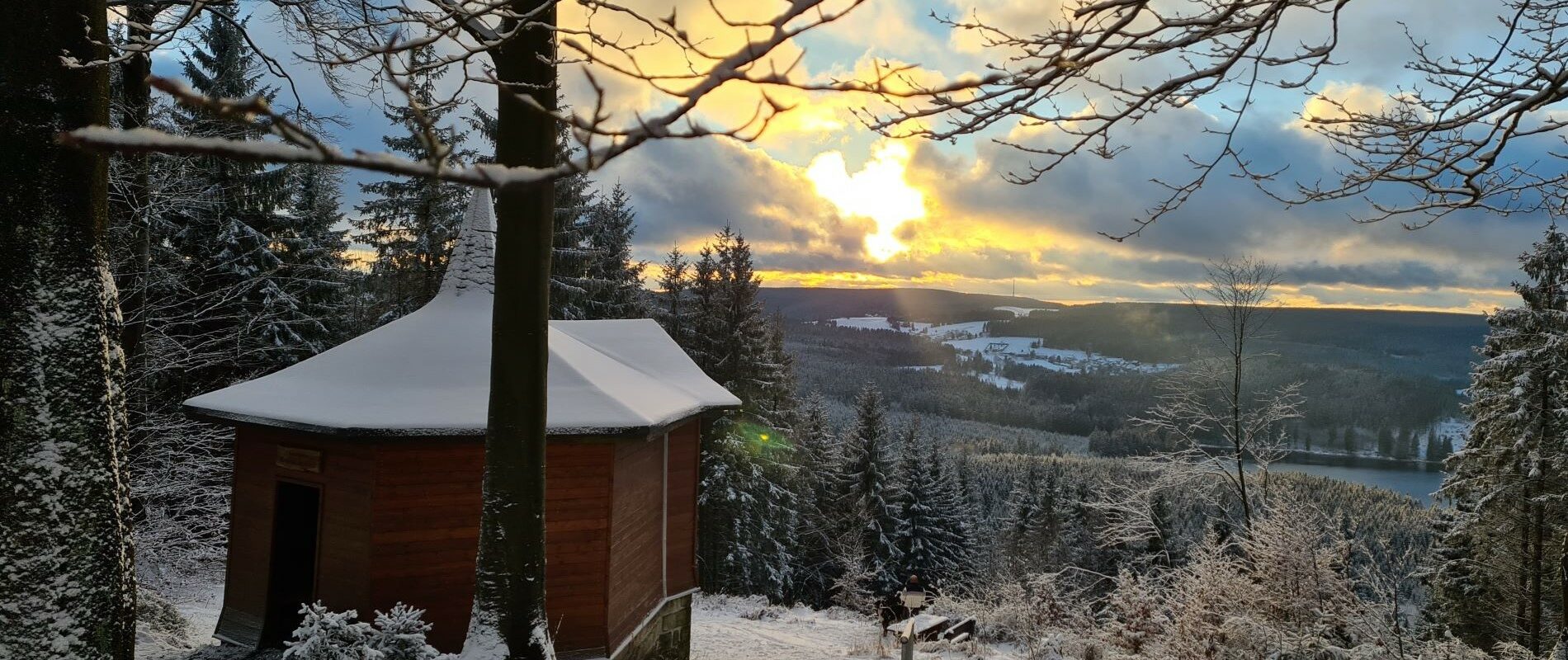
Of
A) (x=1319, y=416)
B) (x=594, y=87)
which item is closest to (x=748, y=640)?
(x=594, y=87)

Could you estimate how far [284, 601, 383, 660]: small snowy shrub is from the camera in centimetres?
543

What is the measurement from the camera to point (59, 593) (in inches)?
135

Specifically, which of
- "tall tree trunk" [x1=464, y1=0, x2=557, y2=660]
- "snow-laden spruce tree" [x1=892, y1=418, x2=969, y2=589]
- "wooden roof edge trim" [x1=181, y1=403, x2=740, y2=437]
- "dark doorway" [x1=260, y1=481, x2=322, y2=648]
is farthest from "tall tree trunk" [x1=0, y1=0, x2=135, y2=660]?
"snow-laden spruce tree" [x1=892, y1=418, x2=969, y2=589]

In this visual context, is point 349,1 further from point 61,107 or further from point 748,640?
point 748,640

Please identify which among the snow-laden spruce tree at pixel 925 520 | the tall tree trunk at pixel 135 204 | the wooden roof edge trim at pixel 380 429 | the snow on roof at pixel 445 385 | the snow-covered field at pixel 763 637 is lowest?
the snow-laden spruce tree at pixel 925 520

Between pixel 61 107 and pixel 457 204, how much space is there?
17.5 metres

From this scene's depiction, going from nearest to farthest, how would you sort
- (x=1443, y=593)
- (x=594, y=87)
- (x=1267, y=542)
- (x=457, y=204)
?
1. (x=594, y=87)
2. (x=1267, y=542)
3. (x=1443, y=593)
4. (x=457, y=204)

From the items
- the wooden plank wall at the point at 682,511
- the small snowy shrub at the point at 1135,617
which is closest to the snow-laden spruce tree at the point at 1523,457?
the small snowy shrub at the point at 1135,617

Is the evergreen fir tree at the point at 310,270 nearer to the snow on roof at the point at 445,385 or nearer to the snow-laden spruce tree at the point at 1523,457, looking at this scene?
the snow on roof at the point at 445,385

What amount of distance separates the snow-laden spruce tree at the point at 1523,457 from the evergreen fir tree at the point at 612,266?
2084 cm

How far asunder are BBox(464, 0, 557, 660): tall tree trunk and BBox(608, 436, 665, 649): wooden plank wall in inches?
111

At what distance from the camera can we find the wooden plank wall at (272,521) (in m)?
7.10

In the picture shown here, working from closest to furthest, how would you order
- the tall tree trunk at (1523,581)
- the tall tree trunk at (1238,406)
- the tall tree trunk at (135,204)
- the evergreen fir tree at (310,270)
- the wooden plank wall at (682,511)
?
the tall tree trunk at (135,204) < the wooden plank wall at (682,511) < the tall tree trunk at (1238,406) < the tall tree trunk at (1523,581) < the evergreen fir tree at (310,270)

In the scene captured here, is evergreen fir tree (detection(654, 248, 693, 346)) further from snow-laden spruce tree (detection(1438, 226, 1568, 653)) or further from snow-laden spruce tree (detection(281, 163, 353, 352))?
snow-laden spruce tree (detection(1438, 226, 1568, 653))
